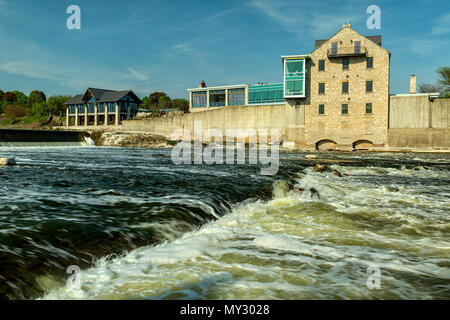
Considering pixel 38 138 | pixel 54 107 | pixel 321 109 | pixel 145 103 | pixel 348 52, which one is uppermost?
pixel 145 103

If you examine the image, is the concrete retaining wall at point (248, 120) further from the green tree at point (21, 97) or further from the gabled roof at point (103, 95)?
the green tree at point (21, 97)

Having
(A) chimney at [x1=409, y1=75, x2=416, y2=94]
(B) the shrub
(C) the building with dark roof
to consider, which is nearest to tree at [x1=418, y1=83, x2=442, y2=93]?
(A) chimney at [x1=409, y1=75, x2=416, y2=94]

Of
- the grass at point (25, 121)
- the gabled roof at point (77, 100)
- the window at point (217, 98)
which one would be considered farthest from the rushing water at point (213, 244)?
the grass at point (25, 121)

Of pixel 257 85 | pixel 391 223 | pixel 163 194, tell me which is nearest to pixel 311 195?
pixel 391 223

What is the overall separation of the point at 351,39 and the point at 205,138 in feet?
72.0

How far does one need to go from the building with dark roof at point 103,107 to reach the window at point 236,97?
72.8 ft

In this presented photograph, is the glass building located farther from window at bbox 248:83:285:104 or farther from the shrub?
the shrub

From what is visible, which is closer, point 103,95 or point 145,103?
point 103,95

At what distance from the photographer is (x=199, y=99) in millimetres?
62188

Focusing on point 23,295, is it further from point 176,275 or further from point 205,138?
point 205,138

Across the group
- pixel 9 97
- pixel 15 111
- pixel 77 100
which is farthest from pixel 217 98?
pixel 9 97

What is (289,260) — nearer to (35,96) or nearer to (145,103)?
(145,103)

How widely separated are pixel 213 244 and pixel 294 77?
38.9 m

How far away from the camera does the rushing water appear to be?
3611mm
